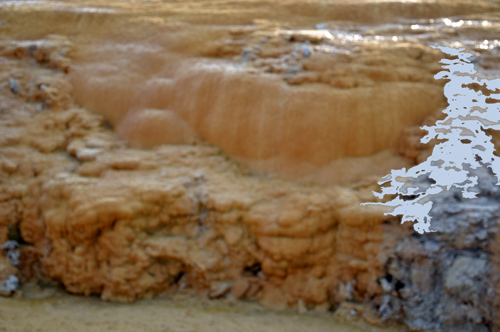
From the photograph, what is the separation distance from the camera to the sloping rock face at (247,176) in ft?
9.53

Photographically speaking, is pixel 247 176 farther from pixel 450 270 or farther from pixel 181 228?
pixel 450 270

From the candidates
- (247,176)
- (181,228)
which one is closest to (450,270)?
(247,176)

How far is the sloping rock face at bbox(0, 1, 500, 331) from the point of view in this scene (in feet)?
9.53

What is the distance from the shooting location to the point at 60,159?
3.74 meters

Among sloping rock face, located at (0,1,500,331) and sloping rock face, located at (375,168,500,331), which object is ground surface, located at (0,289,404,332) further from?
sloping rock face, located at (375,168,500,331)

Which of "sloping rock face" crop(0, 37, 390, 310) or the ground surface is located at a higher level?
"sloping rock face" crop(0, 37, 390, 310)

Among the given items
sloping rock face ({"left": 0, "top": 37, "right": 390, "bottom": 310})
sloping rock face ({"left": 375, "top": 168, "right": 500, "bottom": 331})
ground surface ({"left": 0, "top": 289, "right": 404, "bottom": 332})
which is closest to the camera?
sloping rock face ({"left": 375, "top": 168, "right": 500, "bottom": 331})

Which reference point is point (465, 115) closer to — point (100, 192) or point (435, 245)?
point (435, 245)

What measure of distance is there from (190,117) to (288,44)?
42.9 inches

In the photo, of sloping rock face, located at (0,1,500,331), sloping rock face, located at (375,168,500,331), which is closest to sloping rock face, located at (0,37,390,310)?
sloping rock face, located at (0,1,500,331)

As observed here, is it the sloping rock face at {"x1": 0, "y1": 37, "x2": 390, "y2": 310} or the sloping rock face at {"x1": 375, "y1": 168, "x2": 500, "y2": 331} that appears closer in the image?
the sloping rock face at {"x1": 375, "y1": 168, "x2": 500, "y2": 331}

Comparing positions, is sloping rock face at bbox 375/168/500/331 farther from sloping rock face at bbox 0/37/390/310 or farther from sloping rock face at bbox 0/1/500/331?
sloping rock face at bbox 0/37/390/310

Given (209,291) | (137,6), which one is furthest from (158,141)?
(137,6)

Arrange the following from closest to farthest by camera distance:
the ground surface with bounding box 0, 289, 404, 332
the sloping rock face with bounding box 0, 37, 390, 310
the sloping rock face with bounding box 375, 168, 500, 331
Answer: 1. the sloping rock face with bounding box 375, 168, 500, 331
2. the ground surface with bounding box 0, 289, 404, 332
3. the sloping rock face with bounding box 0, 37, 390, 310
